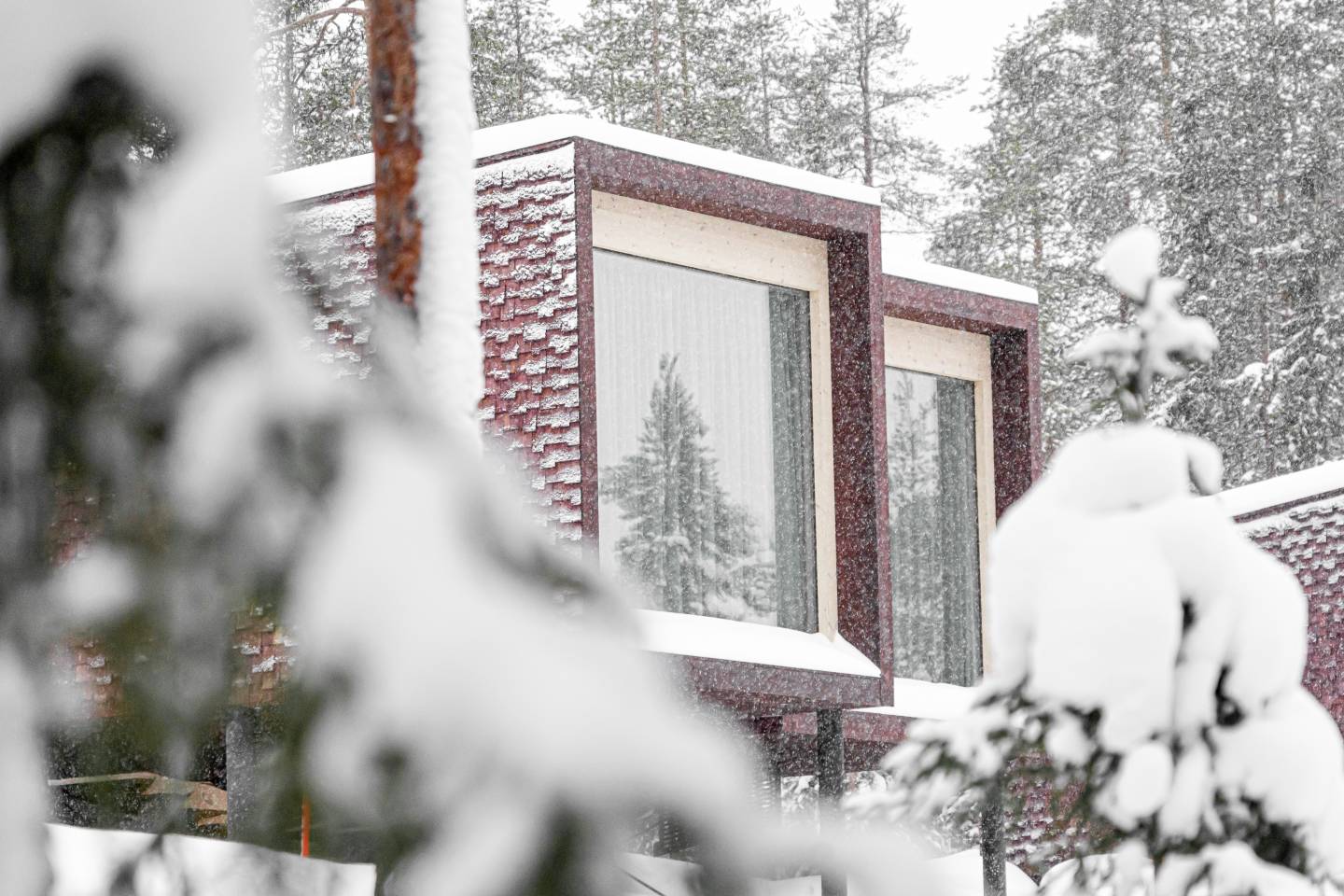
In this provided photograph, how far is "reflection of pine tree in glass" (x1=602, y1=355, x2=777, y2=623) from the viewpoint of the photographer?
38.8 ft

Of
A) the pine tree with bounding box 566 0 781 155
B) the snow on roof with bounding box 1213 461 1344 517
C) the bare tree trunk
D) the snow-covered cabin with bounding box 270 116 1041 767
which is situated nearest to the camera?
the bare tree trunk

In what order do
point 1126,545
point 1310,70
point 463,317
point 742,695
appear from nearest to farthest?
1. point 463,317
2. point 1126,545
3. point 742,695
4. point 1310,70

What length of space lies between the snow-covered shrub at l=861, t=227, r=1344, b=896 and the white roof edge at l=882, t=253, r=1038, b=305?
8866 mm

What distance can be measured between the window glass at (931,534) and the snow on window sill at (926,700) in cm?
15

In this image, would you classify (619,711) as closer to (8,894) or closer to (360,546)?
(360,546)

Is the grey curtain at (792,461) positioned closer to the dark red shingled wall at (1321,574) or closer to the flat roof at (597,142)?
the flat roof at (597,142)

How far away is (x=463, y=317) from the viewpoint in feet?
10.6

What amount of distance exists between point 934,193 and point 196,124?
3727cm

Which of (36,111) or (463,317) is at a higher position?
(463,317)

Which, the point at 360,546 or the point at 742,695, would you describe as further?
the point at 742,695

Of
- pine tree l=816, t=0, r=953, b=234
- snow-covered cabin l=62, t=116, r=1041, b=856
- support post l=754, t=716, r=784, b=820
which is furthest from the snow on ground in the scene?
pine tree l=816, t=0, r=953, b=234

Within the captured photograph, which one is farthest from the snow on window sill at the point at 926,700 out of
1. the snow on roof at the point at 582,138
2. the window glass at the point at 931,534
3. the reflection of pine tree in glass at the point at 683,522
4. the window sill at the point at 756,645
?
the snow on roof at the point at 582,138

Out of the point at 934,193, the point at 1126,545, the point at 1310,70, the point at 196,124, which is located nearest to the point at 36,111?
the point at 196,124

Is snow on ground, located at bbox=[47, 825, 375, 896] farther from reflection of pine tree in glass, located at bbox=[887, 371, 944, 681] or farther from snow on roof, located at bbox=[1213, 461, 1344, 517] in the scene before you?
snow on roof, located at bbox=[1213, 461, 1344, 517]
